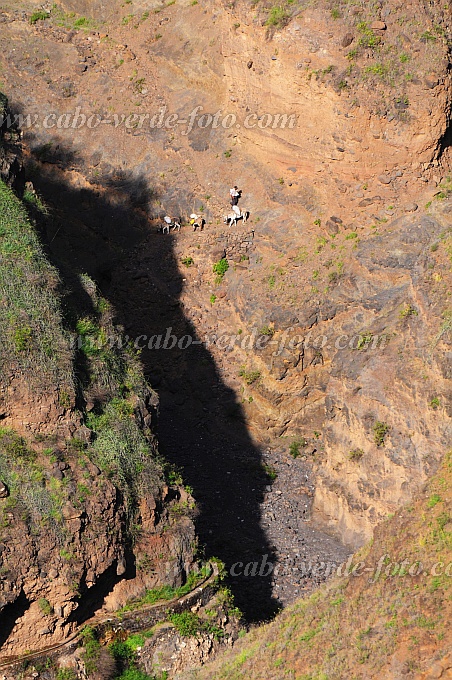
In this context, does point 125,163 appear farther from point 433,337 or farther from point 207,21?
point 433,337

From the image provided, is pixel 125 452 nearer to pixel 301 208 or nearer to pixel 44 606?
pixel 44 606

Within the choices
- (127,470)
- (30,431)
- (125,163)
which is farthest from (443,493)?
(125,163)

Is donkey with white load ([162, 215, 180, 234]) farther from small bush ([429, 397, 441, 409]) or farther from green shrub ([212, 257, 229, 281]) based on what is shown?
small bush ([429, 397, 441, 409])

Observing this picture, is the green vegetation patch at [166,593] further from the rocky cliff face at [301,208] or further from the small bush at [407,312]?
the small bush at [407,312]

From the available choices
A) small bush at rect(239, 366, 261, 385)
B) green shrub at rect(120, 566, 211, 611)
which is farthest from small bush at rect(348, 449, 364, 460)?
green shrub at rect(120, 566, 211, 611)

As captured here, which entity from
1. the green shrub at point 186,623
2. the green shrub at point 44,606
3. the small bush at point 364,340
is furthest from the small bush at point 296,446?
the green shrub at point 44,606

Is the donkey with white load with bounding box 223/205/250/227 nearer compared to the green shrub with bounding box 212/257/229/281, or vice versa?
the green shrub with bounding box 212/257/229/281
